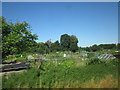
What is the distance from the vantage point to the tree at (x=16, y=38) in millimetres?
7637

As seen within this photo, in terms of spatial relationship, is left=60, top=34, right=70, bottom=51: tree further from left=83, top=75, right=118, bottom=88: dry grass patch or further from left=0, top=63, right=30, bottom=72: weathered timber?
left=83, top=75, right=118, bottom=88: dry grass patch

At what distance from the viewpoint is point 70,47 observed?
60.3 meters

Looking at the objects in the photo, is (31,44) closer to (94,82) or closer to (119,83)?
(94,82)

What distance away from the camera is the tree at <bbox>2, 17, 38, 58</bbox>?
7637mm

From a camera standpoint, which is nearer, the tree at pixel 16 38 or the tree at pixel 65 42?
the tree at pixel 16 38

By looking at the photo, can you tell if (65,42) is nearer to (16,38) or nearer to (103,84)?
(16,38)

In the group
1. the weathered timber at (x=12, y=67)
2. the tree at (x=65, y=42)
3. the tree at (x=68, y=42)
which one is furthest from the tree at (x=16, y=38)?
the tree at (x=65, y=42)

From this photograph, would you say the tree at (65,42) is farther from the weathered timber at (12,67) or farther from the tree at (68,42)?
the weathered timber at (12,67)

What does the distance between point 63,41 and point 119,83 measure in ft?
196

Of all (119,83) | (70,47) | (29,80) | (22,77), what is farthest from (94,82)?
(70,47)

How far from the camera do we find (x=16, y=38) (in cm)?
773

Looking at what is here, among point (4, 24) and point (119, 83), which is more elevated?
point (4, 24)

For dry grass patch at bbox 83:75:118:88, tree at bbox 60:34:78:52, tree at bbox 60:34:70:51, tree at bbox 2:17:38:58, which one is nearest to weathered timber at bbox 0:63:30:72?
tree at bbox 2:17:38:58

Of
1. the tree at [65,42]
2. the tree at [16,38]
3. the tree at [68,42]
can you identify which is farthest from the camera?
Result: the tree at [65,42]
